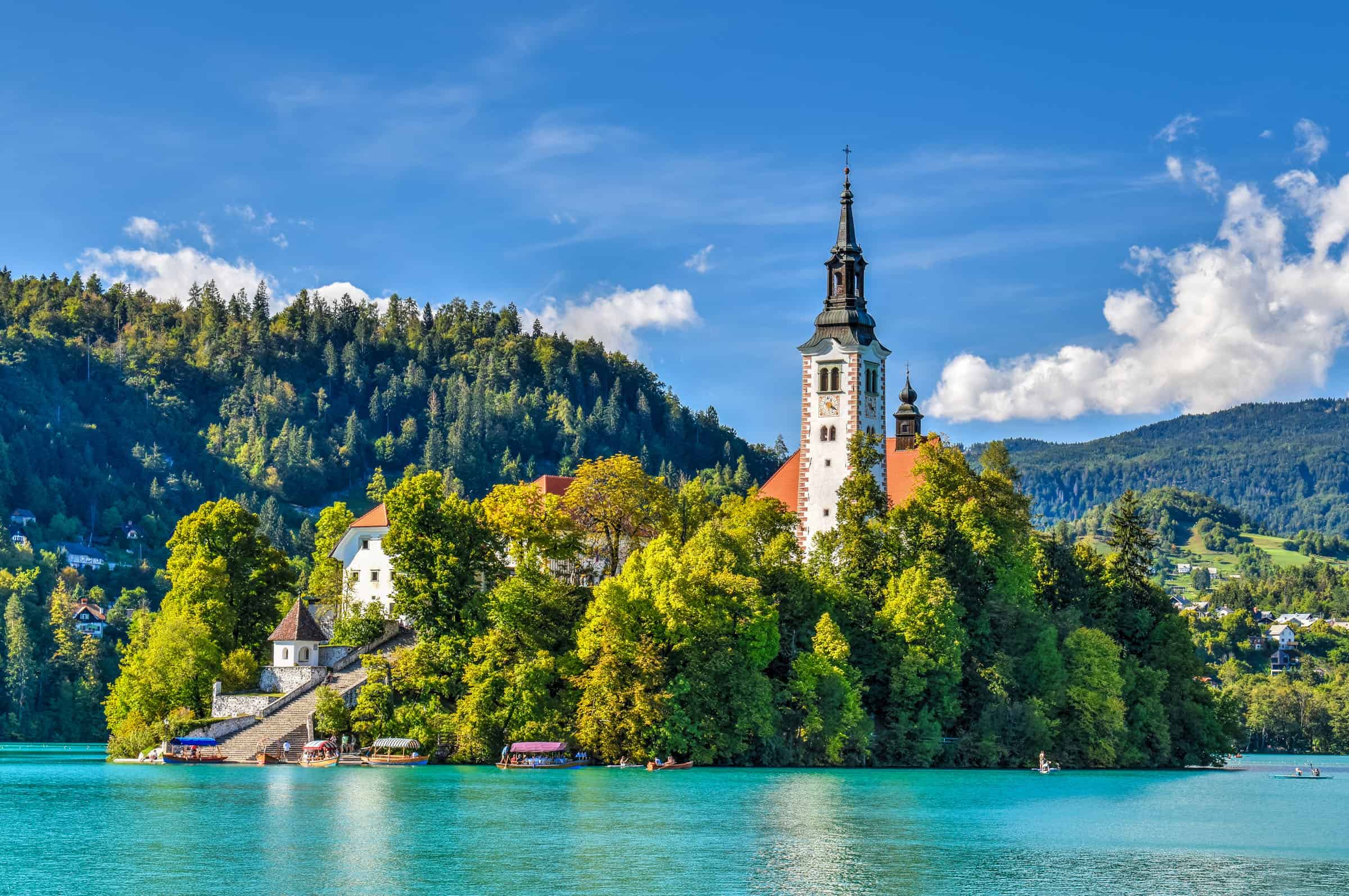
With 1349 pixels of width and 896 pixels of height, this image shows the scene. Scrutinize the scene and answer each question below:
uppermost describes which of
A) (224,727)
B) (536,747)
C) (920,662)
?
(920,662)

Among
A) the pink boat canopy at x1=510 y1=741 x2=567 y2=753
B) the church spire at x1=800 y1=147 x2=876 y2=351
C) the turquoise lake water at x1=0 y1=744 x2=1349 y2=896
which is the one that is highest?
the church spire at x1=800 y1=147 x2=876 y2=351

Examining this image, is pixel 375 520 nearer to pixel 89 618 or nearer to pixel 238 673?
pixel 238 673

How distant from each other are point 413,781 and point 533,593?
14.6m

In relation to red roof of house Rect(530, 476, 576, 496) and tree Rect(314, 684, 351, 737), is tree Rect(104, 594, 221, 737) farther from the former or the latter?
red roof of house Rect(530, 476, 576, 496)

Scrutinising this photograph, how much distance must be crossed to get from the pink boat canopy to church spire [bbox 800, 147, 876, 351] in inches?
1108

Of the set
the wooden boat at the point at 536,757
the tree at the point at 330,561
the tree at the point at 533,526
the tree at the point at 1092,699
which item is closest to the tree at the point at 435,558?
the tree at the point at 533,526

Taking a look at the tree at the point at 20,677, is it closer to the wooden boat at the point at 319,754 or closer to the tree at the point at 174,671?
the tree at the point at 174,671

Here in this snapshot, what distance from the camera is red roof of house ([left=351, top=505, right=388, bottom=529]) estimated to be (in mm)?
89750

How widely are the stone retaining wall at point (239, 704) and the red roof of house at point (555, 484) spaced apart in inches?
704

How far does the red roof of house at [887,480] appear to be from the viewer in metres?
86.4

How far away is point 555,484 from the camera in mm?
89875

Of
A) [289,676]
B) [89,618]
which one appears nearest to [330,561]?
[289,676]

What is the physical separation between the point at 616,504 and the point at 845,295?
724 inches

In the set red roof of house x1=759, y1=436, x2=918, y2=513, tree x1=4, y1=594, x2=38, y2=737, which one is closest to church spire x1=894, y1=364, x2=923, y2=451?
red roof of house x1=759, y1=436, x2=918, y2=513
